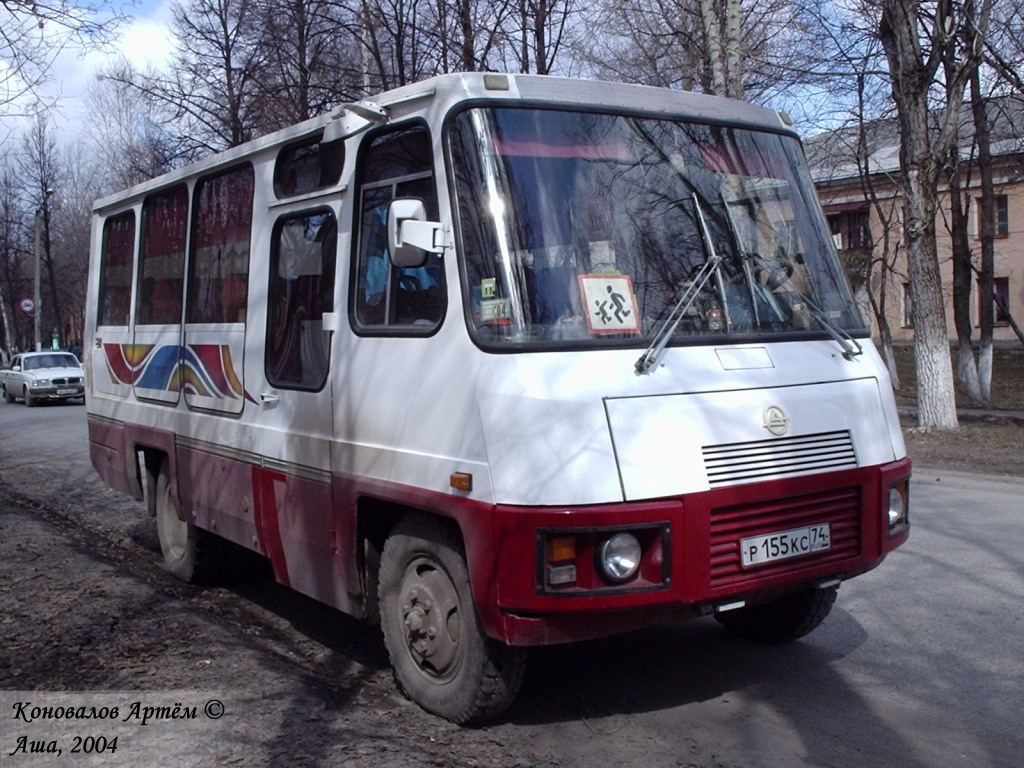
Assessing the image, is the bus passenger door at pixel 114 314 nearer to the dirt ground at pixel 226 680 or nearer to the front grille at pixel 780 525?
the dirt ground at pixel 226 680

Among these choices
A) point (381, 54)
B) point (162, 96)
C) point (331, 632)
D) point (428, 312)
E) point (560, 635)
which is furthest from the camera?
point (162, 96)

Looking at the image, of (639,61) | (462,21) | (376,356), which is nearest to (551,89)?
(376,356)

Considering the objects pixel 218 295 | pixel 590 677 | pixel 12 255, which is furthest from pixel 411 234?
pixel 12 255

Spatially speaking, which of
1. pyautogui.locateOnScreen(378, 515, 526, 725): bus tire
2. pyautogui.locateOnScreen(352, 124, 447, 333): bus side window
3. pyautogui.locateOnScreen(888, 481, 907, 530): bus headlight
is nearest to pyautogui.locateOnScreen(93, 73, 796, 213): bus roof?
pyautogui.locateOnScreen(352, 124, 447, 333): bus side window

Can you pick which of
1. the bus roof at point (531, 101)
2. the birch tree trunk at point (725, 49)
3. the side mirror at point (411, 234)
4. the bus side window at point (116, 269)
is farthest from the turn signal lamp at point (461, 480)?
the birch tree trunk at point (725, 49)

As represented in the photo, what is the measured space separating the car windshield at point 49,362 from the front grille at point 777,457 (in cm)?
2997

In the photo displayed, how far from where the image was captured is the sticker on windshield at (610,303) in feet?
14.6

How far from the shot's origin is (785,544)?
4523mm

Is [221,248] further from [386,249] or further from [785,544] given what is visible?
[785,544]

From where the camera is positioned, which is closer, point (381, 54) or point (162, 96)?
point (381, 54)

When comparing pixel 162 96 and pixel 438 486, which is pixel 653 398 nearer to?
pixel 438 486

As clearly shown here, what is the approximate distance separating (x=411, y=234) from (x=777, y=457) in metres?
1.76

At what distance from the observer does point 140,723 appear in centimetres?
471

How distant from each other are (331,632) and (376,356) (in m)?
2.10
